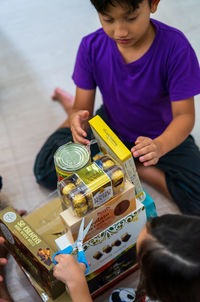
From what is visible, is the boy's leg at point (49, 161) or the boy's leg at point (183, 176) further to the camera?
the boy's leg at point (49, 161)

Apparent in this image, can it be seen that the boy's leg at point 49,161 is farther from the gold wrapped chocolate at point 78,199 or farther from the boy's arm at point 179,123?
the gold wrapped chocolate at point 78,199

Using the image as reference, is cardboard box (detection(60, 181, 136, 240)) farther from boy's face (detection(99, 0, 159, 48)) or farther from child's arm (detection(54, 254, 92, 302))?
boy's face (detection(99, 0, 159, 48))

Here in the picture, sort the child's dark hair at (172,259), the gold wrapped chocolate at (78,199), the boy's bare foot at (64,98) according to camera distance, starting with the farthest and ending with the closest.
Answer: the boy's bare foot at (64,98) → the gold wrapped chocolate at (78,199) → the child's dark hair at (172,259)

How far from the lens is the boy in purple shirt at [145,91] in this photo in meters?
1.00

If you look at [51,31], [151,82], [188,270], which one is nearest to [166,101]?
[151,82]

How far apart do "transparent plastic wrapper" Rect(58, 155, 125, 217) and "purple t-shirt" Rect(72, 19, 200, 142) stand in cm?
40

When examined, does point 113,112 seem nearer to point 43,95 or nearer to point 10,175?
point 10,175

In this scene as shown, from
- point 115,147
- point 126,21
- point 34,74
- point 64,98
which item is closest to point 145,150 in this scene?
point 115,147

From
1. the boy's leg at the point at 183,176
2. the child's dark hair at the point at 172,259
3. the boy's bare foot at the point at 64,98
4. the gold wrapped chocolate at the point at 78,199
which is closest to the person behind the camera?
the child's dark hair at the point at 172,259

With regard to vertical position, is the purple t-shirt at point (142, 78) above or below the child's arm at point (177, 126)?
above

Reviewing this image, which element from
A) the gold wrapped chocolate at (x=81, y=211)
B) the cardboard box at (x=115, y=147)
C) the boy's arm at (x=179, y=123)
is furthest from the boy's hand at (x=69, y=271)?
the boy's arm at (x=179, y=123)

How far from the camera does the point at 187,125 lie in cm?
117

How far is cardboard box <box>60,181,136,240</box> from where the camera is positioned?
86 centimetres

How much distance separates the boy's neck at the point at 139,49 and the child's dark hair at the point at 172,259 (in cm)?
58
